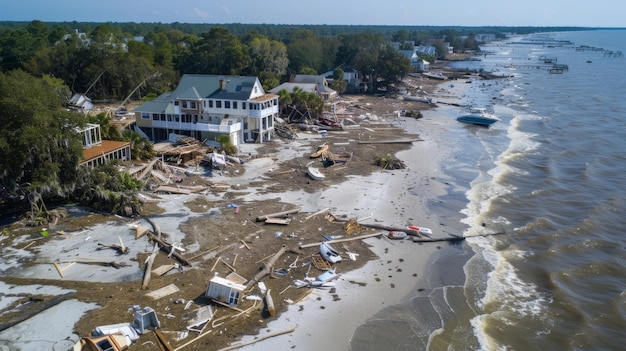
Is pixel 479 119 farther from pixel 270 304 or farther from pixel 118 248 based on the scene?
pixel 118 248

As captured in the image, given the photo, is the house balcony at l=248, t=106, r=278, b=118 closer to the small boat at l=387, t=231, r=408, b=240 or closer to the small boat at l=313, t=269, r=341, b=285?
the small boat at l=387, t=231, r=408, b=240

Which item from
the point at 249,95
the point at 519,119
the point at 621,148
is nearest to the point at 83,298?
the point at 249,95

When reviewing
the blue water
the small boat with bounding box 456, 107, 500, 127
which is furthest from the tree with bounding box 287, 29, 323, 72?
the blue water

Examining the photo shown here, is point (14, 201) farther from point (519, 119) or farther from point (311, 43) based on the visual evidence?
point (311, 43)

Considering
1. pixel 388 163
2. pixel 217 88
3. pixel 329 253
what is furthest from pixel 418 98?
pixel 329 253

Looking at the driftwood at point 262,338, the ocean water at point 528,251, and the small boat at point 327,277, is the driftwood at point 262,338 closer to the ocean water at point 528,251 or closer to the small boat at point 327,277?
the ocean water at point 528,251

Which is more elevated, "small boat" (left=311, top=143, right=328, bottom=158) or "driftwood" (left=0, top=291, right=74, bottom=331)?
"small boat" (left=311, top=143, right=328, bottom=158)

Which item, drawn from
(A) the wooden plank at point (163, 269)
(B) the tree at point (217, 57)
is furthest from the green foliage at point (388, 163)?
(B) the tree at point (217, 57)
